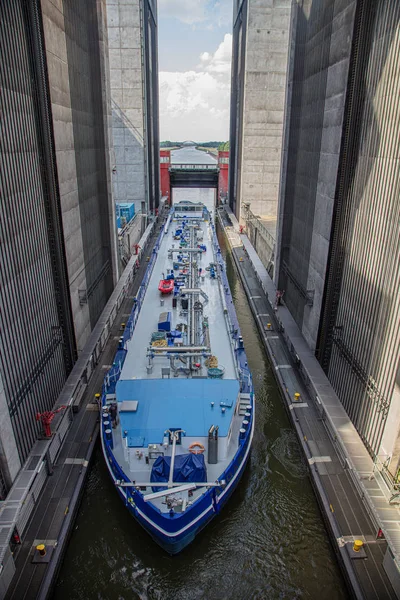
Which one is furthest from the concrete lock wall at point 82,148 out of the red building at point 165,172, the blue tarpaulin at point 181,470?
the red building at point 165,172

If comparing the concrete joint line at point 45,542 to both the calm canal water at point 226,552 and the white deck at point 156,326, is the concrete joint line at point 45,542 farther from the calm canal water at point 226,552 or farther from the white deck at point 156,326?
the white deck at point 156,326

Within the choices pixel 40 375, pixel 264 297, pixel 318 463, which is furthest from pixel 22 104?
pixel 264 297

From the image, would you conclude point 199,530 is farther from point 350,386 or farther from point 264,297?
point 264,297

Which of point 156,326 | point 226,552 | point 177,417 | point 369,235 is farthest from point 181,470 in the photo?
point 369,235

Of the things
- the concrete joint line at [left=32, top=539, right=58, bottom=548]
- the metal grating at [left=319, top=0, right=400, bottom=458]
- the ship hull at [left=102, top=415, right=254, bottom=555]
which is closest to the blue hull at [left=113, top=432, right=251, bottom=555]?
the ship hull at [left=102, top=415, right=254, bottom=555]

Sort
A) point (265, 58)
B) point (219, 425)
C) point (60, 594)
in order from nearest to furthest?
1. point (60, 594)
2. point (219, 425)
3. point (265, 58)

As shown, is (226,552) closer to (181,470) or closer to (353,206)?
(181,470)
